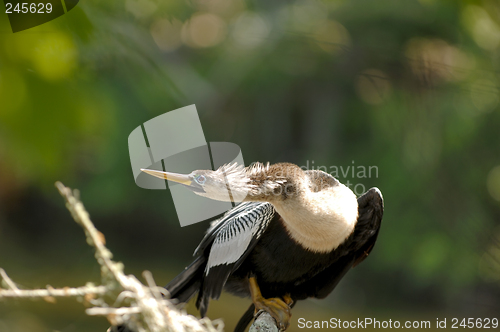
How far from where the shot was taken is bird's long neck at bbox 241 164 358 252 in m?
1.68

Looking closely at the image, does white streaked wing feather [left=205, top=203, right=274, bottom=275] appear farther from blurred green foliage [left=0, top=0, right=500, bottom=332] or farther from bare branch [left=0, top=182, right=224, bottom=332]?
blurred green foliage [left=0, top=0, right=500, bottom=332]

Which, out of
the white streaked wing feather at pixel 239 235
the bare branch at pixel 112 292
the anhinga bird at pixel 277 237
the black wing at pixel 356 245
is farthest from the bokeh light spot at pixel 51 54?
the black wing at pixel 356 245

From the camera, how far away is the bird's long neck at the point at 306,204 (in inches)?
66.2

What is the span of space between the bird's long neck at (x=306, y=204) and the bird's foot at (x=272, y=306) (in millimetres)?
345

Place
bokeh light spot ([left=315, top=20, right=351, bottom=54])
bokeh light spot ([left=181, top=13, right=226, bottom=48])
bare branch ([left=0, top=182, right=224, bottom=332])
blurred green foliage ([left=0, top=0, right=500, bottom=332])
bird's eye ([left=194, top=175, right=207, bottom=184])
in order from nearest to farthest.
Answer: bare branch ([left=0, top=182, right=224, bottom=332]), bird's eye ([left=194, top=175, right=207, bottom=184]), blurred green foliage ([left=0, top=0, right=500, bottom=332]), bokeh light spot ([left=315, top=20, right=351, bottom=54]), bokeh light spot ([left=181, top=13, right=226, bottom=48])

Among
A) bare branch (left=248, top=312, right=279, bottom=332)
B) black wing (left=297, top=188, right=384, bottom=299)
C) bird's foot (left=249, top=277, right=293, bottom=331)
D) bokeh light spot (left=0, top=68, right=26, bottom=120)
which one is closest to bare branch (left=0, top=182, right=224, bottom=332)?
bokeh light spot (left=0, top=68, right=26, bottom=120)

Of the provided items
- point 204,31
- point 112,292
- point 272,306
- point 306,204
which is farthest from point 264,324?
point 204,31

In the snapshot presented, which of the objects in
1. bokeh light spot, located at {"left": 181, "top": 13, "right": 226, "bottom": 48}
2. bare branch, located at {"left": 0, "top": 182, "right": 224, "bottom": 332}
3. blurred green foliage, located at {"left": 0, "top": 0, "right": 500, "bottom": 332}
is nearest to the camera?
bare branch, located at {"left": 0, "top": 182, "right": 224, "bottom": 332}

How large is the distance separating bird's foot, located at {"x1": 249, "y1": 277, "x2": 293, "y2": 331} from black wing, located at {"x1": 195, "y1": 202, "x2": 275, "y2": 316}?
187 millimetres

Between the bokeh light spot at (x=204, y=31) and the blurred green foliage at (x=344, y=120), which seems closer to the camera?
the blurred green foliage at (x=344, y=120)

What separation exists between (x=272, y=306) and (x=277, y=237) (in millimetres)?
330

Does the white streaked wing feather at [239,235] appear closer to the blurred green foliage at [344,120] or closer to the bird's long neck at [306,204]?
the bird's long neck at [306,204]

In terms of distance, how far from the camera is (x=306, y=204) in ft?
5.67

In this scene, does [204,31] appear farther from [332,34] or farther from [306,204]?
[306,204]
